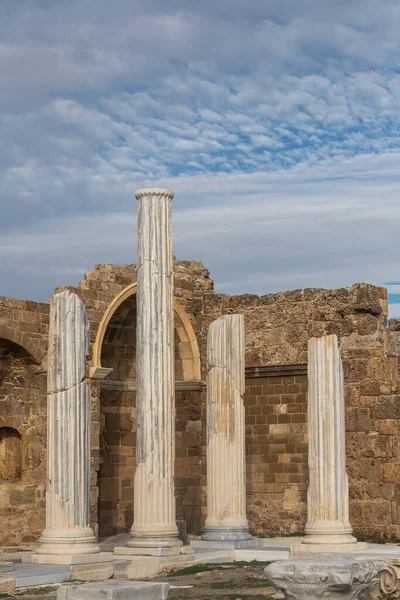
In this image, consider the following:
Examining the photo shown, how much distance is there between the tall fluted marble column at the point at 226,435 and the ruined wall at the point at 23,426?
3.03m

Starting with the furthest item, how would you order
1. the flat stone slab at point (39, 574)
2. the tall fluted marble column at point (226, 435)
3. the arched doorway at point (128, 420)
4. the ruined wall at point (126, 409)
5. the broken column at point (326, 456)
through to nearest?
the arched doorway at point (128, 420), the ruined wall at point (126, 409), the tall fluted marble column at point (226, 435), the broken column at point (326, 456), the flat stone slab at point (39, 574)

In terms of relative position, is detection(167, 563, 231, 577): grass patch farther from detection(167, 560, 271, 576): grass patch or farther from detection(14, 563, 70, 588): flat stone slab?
detection(14, 563, 70, 588): flat stone slab

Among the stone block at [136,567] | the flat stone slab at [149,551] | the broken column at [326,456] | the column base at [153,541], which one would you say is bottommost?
the stone block at [136,567]

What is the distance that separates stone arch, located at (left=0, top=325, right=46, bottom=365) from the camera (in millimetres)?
17594

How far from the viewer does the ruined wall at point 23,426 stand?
59.2 ft

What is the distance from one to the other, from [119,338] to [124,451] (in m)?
2.11

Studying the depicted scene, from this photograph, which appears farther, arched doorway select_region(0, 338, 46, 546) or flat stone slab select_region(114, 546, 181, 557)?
arched doorway select_region(0, 338, 46, 546)

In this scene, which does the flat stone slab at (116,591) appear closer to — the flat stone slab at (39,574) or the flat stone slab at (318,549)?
the flat stone slab at (39,574)

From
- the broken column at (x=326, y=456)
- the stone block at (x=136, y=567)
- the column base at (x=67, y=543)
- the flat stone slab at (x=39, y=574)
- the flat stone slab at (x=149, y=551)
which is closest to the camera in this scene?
the flat stone slab at (x=39, y=574)

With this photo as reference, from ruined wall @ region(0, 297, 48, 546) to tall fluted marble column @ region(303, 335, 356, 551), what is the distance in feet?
15.8

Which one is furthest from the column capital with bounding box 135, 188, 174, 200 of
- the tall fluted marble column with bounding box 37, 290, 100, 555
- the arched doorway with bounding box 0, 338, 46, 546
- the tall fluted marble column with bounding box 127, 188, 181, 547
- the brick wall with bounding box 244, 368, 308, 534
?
the brick wall with bounding box 244, 368, 308, 534

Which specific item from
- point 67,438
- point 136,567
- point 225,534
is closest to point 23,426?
point 225,534

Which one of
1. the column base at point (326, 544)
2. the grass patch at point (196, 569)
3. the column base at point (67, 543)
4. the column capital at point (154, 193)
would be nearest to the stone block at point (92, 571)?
the column base at point (67, 543)

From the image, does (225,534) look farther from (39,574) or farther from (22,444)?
(39,574)
